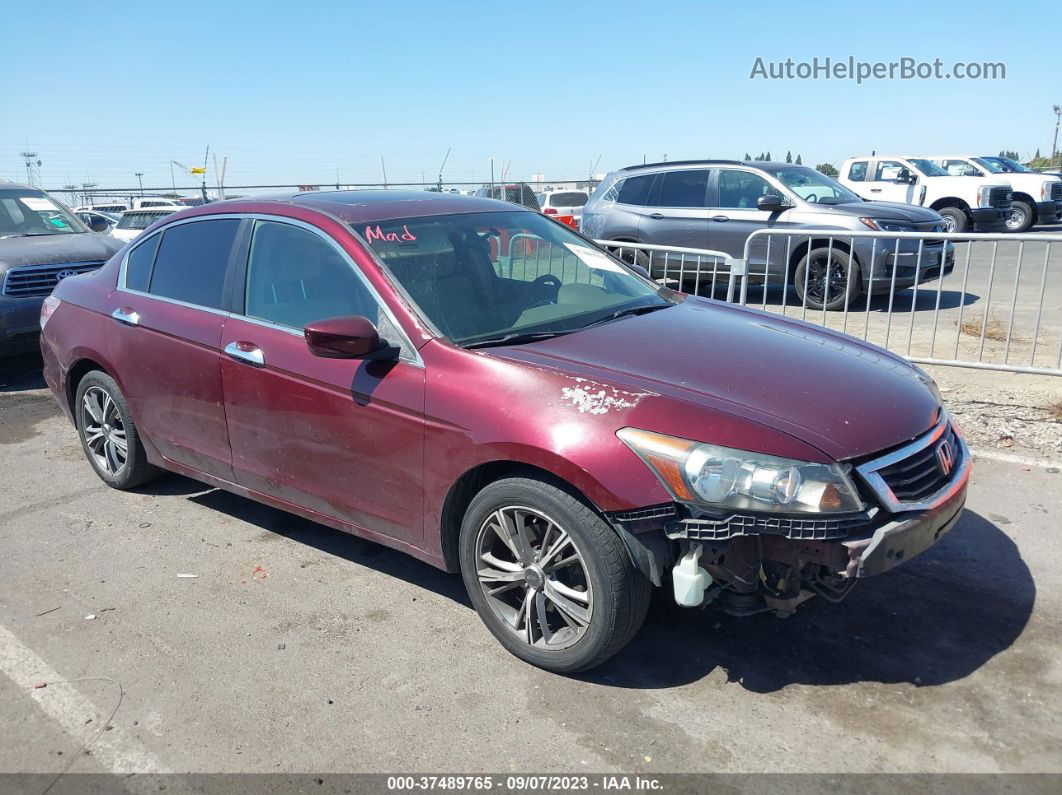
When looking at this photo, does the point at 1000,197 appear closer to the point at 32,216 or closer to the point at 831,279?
the point at 831,279

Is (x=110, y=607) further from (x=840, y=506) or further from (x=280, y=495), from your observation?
(x=840, y=506)

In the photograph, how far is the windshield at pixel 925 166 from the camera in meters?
21.1

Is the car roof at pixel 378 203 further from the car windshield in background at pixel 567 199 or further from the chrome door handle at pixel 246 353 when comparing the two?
the car windshield in background at pixel 567 199

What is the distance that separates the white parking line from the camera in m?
2.93

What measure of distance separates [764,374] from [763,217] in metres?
8.72

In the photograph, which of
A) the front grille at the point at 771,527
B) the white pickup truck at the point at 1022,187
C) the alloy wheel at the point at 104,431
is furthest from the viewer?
the white pickup truck at the point at 1022,187

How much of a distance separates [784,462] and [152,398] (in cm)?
341

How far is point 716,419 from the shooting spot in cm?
301

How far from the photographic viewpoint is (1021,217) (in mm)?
22562

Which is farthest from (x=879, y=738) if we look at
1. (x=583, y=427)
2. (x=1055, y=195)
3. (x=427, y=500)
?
(x=1055, y=195)

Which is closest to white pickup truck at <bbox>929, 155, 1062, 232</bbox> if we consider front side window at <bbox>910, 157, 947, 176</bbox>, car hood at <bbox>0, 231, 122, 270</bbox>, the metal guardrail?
front side window at <bbox>910, 157, 947, 176</bbox>

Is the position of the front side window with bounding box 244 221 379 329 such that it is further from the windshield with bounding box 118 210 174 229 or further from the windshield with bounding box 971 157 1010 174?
the windshield with bounding box 971 157 1010 174

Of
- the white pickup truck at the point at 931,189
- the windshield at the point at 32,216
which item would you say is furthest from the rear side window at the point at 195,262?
the white pickup truck at the point at 931,189

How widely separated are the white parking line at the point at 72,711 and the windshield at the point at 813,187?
10.3m
